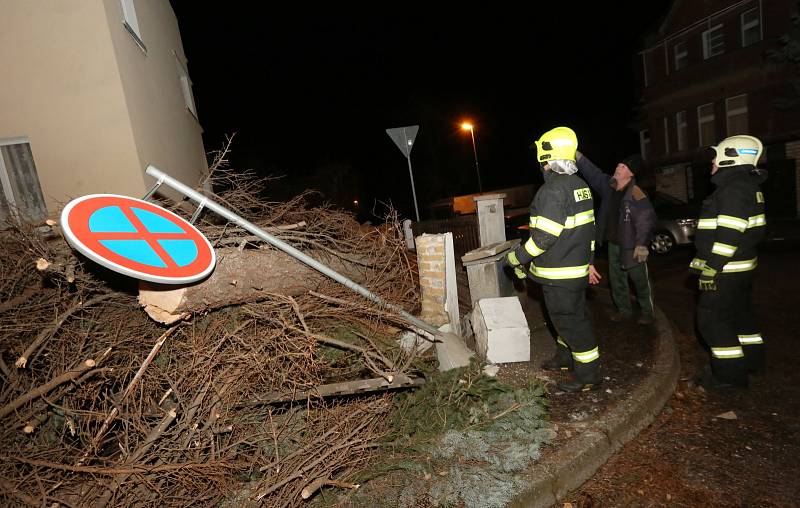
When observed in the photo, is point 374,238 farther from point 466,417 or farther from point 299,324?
point 466,417

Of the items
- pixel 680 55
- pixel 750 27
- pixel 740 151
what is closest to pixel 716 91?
Result: pixel 750 27

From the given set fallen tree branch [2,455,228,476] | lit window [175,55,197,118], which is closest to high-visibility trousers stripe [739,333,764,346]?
fallen tree branch [2,455,228,476]

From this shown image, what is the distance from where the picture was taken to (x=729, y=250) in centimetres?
310

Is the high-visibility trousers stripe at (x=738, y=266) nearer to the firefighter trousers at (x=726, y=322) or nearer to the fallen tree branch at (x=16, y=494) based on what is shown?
the firefighter trousers at (x=726, y=322)

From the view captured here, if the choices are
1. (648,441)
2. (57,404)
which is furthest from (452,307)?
(57,404)

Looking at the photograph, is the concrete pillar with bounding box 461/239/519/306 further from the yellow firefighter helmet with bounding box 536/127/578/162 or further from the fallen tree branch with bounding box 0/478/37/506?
the fallen tree branch with bounding box 0/478/37/506

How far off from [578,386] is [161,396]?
3.01 m

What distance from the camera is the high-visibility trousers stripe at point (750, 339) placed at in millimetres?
3459

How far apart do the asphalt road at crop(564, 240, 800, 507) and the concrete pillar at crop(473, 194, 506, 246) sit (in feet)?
7.60

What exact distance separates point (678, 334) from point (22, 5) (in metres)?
8.13

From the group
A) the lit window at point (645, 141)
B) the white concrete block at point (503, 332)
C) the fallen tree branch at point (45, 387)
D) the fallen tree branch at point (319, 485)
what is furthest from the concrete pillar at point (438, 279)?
the lit window at point (645, 141)

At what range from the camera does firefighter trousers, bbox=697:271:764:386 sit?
3.25m

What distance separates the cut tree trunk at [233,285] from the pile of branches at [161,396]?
8 cm

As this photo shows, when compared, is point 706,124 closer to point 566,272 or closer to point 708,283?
point 708,283
